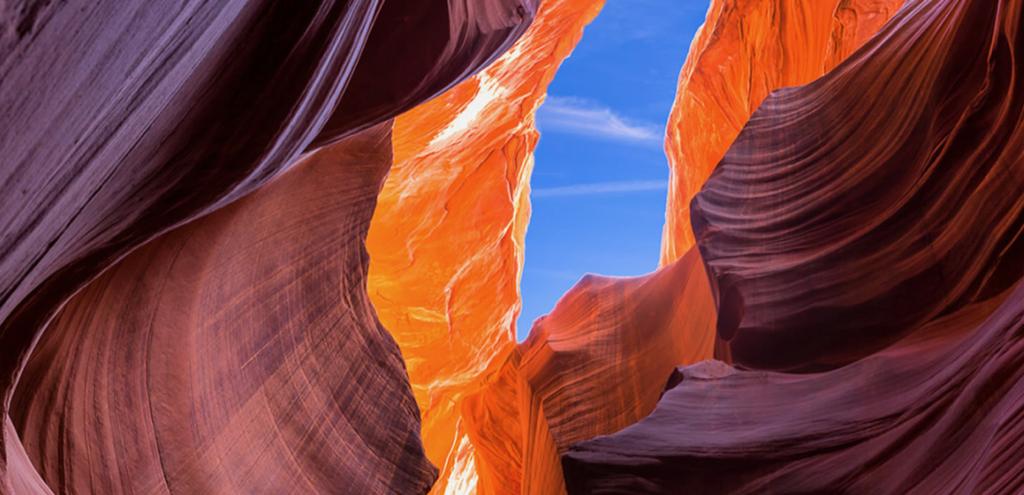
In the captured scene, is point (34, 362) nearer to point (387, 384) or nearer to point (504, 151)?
point (387, 384)

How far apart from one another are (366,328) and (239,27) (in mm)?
3789

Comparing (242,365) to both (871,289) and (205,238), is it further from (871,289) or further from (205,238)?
(871,289)

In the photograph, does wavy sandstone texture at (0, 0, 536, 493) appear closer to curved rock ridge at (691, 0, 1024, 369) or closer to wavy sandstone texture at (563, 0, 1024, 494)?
wavy sandstone texture at (563, 0, 1024, 494)

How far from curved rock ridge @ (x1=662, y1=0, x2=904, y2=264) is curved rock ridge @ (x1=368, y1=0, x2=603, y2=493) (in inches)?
80.5

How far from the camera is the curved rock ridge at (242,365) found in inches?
152

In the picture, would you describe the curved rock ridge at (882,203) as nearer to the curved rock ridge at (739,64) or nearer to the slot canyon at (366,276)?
the slot canyon at (366,276)

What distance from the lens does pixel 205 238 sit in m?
4.82

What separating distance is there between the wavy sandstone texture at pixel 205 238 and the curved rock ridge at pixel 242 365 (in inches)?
0.5

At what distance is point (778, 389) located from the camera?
17.9ft

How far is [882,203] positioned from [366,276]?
4.16m

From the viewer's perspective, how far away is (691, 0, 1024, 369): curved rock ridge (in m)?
5.16

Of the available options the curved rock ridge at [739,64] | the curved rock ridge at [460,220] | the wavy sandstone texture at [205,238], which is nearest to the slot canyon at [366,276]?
the wavy sandstone texture at [205,238]

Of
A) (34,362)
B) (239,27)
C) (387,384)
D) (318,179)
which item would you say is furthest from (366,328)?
(239,27)

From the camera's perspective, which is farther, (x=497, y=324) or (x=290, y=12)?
(x=497, y=324)
